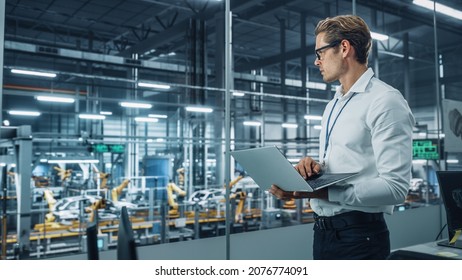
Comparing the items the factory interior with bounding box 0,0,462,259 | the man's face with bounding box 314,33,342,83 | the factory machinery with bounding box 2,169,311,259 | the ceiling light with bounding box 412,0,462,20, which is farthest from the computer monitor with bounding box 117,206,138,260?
the factory machinery with bounding box 2,169,311,259

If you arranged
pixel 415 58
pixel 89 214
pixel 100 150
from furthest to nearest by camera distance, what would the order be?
pixel 415 58 → pixel 100 150 → pixel 89 214

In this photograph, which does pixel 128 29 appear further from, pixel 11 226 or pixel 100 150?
pixel 11 226

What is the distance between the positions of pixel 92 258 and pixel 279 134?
16587 millimetres

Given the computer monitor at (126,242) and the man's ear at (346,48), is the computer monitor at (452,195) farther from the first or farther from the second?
the computer monitor at (126,242)

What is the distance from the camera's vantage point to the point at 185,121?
9.31 metres

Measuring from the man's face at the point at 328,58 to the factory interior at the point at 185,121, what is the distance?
1183 mm

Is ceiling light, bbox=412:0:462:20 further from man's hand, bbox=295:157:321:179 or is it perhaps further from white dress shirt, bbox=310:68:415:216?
man's hand, bbox=295:157:321:179

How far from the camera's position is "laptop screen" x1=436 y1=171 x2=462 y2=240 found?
162 centimetres

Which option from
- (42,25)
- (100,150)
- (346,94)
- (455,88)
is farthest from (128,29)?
(346,94)

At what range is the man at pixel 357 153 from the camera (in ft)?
4.00

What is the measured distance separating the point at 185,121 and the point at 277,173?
809 cm

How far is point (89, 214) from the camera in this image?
714 cm

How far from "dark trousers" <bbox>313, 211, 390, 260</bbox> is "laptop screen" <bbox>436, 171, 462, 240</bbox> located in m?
0.41

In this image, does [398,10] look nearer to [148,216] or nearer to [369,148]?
[148,216]
